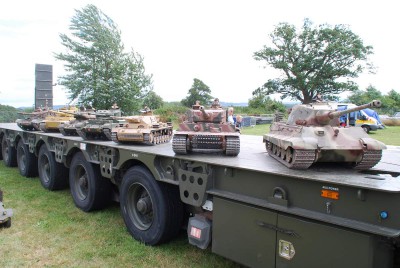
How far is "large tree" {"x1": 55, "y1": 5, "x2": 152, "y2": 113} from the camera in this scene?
90.2 feet

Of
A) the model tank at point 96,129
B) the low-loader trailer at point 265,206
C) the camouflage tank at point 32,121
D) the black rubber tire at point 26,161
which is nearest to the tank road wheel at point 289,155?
the low-loader trailer at point 265,206

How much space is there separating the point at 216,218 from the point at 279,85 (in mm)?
39855

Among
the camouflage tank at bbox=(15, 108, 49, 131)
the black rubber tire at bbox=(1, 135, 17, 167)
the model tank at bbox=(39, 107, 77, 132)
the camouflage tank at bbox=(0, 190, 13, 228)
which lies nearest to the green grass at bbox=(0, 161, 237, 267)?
the camouflage tank at bbox=(0, 190, 13, 228)

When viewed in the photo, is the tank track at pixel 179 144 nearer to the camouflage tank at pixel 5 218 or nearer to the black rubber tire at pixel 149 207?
the black rubber tire at pixel 149 207

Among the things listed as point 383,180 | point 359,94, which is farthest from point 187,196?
point 359,94

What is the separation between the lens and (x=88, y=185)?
25.1ft

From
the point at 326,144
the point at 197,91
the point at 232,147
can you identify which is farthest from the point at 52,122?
the point at 197,91

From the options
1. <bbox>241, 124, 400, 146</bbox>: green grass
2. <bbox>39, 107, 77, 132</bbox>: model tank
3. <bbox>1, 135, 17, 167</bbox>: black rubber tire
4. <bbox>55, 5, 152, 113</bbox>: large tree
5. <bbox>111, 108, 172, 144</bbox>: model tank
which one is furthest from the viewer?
<bbox>55, 5, 152, 113</bbox>: large tree

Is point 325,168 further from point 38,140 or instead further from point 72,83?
point 72,83

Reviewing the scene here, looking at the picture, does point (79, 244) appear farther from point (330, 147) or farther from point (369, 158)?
point (369, 158)

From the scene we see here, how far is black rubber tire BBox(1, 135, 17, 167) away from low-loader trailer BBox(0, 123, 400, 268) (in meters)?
7.81

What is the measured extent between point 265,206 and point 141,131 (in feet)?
12.9

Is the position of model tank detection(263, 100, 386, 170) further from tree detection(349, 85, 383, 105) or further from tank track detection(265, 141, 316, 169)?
tree detection(349, 85, 383, 105)

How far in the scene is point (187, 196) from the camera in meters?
5.13
